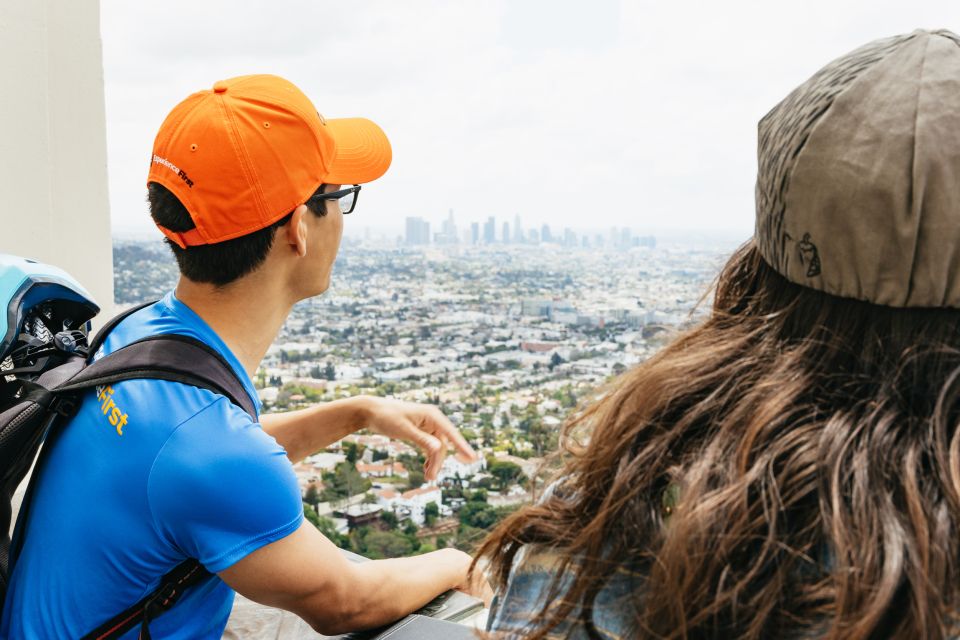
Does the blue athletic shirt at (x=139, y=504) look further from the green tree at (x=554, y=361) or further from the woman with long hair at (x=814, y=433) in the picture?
the green tree at (x=554, y=361)

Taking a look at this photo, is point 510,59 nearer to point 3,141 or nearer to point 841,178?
point 3,141

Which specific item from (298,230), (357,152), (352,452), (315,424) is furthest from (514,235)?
(298,230)

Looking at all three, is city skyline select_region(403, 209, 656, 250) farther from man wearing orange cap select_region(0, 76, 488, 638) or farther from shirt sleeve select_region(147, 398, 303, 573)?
shirt sleeve select_region(147, 398, 303, 573)

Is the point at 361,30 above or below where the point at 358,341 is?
above

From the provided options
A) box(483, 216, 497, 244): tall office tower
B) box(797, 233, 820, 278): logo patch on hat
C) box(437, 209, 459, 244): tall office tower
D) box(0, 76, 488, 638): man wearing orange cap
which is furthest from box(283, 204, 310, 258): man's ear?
box(483, 216, 497, 244): tall office tower

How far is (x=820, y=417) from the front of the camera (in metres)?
0.56

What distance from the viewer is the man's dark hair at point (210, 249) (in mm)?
1084

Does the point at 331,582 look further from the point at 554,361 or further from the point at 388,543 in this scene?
the point at 554,361

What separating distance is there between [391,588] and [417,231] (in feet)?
11.8

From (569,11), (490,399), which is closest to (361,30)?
(569,11)

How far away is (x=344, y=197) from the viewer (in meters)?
1.21

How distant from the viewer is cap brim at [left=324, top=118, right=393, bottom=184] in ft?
3.96

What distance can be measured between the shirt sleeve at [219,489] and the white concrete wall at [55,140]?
1.21 meters

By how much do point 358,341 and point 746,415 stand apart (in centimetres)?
261
